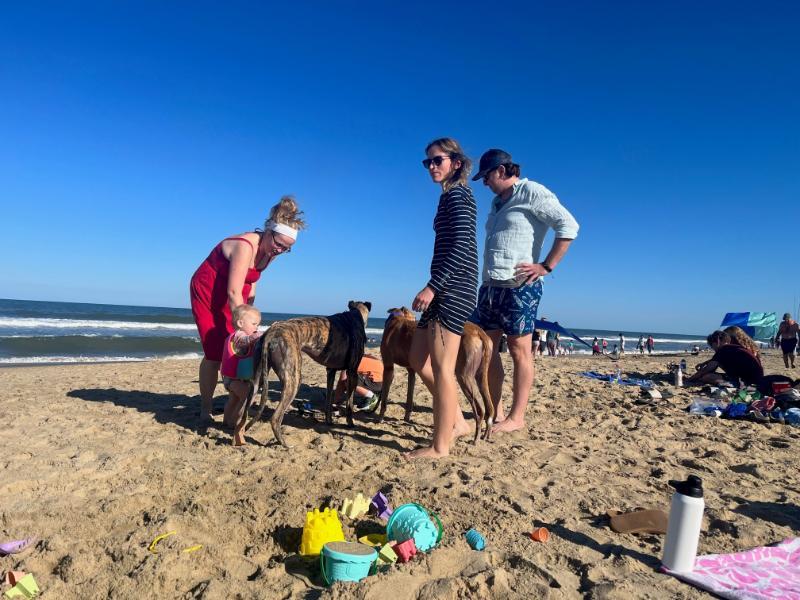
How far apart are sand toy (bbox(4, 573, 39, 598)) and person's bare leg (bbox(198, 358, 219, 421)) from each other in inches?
94.6

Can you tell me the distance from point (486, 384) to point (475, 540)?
201cm

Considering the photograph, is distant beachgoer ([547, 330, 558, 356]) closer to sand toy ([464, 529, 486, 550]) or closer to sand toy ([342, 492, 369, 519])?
sand toy ([342, 492, 369, 519])

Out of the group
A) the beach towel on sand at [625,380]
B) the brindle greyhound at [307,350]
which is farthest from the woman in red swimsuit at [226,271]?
the beach towel on sand at [625,380]

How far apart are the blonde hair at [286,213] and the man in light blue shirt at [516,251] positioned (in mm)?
1655

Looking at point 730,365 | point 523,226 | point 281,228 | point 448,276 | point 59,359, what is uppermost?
point 523,226

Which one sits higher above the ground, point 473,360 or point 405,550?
point 473,360

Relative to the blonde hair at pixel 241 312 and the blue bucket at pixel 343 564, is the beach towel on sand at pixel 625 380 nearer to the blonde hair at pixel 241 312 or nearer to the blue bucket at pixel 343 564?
the blonde hair at pixel 241 312

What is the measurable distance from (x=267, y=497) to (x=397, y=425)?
2129mm

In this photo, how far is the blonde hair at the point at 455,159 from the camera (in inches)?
143

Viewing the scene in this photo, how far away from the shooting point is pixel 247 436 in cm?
411

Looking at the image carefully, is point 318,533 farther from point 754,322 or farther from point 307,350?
point 754,322

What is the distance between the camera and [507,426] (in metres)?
4.60

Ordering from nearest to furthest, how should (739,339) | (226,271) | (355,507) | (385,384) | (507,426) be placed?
1. (355,507)
2. (226,271)
3. (507,426)
4. (385,384)
5. (739,339)

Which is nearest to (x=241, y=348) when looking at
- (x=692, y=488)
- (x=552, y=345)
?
(x=692, y=488)
